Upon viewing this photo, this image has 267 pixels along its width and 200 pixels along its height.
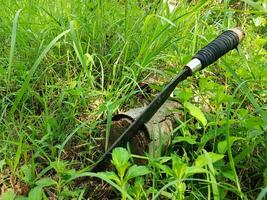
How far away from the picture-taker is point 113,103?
4.54 ft

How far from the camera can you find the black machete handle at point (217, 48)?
1291mm

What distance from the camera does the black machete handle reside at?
1291mm

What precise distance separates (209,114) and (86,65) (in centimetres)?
46

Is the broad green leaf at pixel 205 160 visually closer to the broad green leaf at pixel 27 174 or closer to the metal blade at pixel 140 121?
the metal blade at pixel 140 121

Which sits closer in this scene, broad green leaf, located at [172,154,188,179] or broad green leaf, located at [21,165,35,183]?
broad green leaf, located at [172,154,188,179]

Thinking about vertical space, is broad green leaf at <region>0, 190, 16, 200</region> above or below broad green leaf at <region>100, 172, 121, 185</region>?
below

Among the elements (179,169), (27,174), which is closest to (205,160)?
(179,169)

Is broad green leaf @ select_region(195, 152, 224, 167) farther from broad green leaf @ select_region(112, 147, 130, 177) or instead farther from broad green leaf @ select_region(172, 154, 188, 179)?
broad green leaf @ select_region(112, 147, 130, 177)

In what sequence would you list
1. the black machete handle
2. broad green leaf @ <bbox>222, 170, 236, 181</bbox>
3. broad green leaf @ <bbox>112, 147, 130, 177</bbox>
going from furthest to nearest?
the black machete handle
broad green leaf @ <bbox>222, 170, 236, 181</bbox>
broad green leaf @ <bbox>112, 147, 130, 177</bbox>

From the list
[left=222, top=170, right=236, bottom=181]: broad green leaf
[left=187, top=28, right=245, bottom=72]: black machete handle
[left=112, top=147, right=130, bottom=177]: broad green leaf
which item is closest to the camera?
[left=112, top=147, right=130, bottom=177]: broad green leaf

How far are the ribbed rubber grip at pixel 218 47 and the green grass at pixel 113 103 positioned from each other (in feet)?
0.22

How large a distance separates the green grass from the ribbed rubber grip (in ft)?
0.22

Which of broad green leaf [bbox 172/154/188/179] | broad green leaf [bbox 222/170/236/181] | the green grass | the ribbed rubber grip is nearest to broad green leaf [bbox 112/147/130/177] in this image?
the green grass

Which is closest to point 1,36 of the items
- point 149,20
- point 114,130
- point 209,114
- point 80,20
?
point 80,20
